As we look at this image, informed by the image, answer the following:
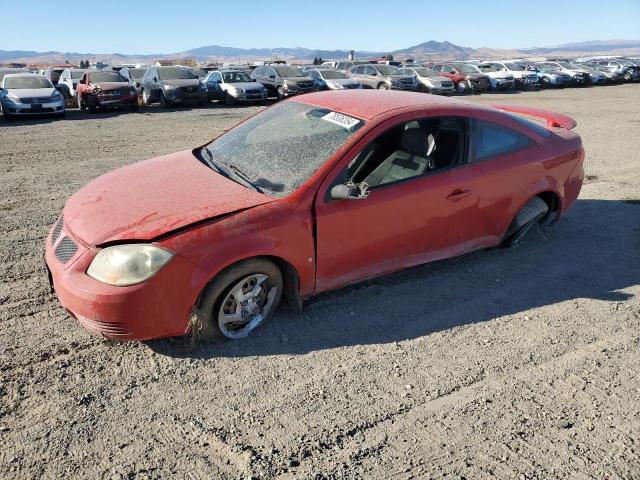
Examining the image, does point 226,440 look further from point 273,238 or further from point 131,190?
point 131,190

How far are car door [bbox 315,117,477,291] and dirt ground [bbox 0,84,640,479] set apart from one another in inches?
12.7

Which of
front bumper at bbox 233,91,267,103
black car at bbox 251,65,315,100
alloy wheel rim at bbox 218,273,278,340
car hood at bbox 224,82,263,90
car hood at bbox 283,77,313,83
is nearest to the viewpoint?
alloy wheel rim at bbox 218,273,278,340

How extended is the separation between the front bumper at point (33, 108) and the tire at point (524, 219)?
15.1 meters

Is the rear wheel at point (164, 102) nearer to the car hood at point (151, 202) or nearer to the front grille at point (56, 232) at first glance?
the car hood at point (151, 202)

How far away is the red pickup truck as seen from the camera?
17609 millimetres

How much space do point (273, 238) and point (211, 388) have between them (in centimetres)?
99

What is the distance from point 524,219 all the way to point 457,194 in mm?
1022

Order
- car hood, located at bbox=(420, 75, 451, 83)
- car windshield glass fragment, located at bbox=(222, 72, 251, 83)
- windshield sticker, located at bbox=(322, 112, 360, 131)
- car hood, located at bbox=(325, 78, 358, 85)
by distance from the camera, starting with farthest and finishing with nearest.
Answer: car hood, located at bbox=(420, 75, 451, 83)
car hood, located at bbox=(325, 78, 358, 85)
car windshield glass fragment, located at bbox=(222, 72, 251, 83)
windshield sticker, located at bbox=(322, 112, 360, 131)

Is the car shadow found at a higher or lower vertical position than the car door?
lower

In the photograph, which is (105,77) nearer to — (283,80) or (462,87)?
(283,80)

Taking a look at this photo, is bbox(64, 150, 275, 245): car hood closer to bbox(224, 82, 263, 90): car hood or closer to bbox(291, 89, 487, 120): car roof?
bbox(291, 89, 487, 120): car roof

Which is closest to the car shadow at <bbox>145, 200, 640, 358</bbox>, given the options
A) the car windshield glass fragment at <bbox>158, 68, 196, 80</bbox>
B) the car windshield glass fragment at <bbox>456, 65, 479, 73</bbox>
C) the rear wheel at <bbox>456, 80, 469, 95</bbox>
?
the car windshield glass fragment at <bbox>158, 68, 196, 80</bbox>

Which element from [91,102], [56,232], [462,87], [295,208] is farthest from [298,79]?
[295,208]

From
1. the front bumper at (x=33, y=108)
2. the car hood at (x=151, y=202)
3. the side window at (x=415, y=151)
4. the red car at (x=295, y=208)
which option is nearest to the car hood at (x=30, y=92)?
the front bumper at (x=33, y=108)
